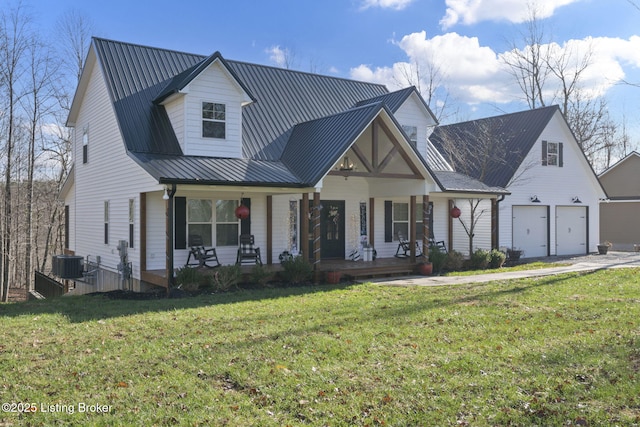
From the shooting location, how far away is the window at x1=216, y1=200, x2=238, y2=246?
14.7 m

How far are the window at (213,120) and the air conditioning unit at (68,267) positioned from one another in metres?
6.01

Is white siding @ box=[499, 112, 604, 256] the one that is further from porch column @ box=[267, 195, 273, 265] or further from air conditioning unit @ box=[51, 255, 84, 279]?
air conditioning unit @ box=[51, 255, 84, 279]

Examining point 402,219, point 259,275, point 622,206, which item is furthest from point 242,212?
point 622,206

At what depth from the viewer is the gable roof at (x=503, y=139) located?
69.1 feet

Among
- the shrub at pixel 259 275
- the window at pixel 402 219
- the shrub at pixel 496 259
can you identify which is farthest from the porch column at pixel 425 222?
the shrub at pixel 259 275

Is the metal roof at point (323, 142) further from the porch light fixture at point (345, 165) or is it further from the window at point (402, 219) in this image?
the window at point (402, 219)

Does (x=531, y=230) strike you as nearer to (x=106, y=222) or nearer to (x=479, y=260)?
(x=479, y=260)

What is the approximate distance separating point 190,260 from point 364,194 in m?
6.13

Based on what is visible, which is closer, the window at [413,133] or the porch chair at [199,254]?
the porch chair at [199,254]

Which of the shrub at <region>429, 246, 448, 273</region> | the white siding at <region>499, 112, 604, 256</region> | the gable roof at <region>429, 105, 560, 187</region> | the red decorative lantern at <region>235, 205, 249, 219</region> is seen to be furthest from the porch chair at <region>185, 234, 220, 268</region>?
the white siding at <region>499, 112, 604, 256</region>

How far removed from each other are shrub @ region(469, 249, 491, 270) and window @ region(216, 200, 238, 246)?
7469 millimetres

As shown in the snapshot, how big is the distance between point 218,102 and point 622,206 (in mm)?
24130

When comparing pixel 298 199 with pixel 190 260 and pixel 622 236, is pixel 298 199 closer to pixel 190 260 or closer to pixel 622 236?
pixel 190 260

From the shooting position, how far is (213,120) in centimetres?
1436
